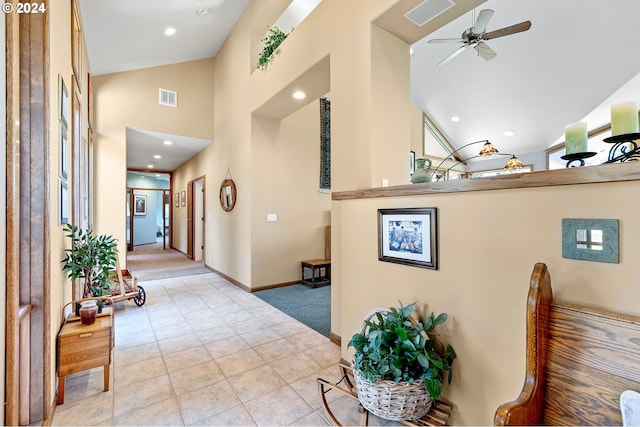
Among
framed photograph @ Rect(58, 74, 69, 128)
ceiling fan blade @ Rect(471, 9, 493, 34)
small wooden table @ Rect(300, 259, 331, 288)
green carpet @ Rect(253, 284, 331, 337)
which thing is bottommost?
green carpet @ Rect(253, 284, 331, 337)

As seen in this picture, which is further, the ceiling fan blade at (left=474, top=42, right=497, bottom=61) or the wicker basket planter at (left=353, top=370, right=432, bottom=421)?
the ceiling fan blade at (left=474, top=42, right=497, bottom=61)

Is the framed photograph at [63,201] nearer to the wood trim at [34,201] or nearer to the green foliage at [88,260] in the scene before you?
the green foliage at [88,260]

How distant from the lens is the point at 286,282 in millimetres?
4605

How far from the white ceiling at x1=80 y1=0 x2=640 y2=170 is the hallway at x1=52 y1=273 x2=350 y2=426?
3.65 m

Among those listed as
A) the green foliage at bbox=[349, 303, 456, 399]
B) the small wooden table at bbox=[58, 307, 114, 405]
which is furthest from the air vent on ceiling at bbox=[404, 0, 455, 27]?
the small wooden table at bbox=[58, 307, 114, 405]

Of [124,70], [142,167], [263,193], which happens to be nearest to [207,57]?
[124,70]

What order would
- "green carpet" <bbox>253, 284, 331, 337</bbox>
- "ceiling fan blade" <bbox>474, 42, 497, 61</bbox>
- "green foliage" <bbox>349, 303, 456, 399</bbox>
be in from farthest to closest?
"ceiling fan blade" <bbox>474, 42, 497, 61</bbox> < "green carpet" <bbox>253, 284, 331, 337</bbox> < "green foliage" <bbox>349, 303, 456, 399</bbox>

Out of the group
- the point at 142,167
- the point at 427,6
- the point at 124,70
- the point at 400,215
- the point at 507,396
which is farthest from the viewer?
the point at 142,167

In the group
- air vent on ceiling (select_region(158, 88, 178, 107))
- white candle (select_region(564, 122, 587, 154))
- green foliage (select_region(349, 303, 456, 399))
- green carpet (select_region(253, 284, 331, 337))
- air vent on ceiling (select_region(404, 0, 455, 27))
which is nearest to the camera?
white candle (select_region(564, 122, 587, 154))

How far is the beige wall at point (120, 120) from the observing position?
4.64 meters

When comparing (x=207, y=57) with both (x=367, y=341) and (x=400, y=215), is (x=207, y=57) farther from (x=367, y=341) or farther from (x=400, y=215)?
(x=367, y=341)

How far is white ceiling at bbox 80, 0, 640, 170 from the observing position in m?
3.81

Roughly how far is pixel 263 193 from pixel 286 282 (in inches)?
57.6

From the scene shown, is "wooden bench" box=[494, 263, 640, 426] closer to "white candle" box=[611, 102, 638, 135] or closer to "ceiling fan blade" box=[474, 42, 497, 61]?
"white candle" box=[611, 102, 638, 135]
